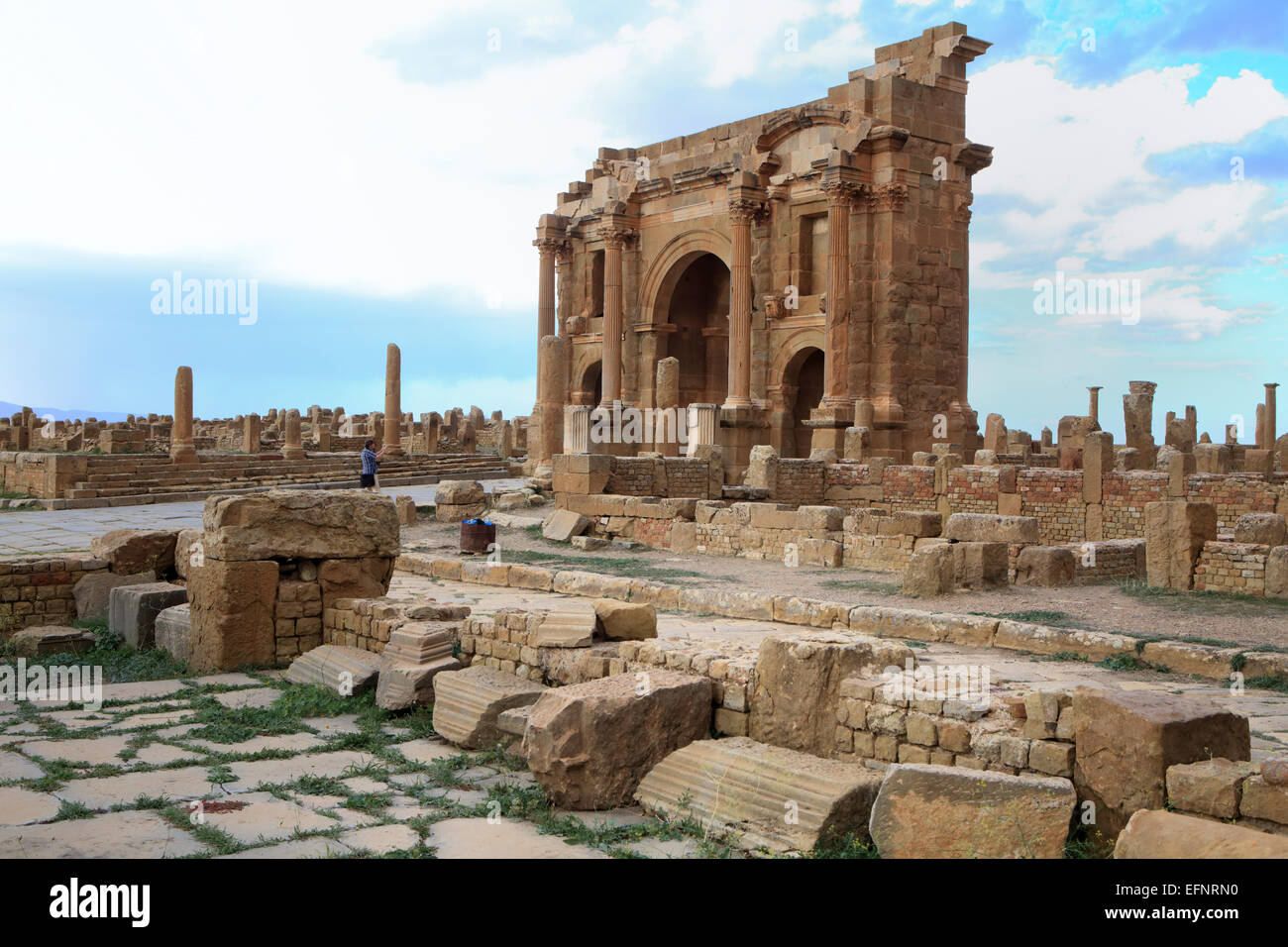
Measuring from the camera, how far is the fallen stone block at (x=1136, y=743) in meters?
4.13

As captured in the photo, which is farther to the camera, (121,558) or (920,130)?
(920,130)

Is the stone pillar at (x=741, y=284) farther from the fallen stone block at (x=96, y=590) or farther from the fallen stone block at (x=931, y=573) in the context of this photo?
the fallen stone block at (x=96, y=590)

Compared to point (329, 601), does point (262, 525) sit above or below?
above

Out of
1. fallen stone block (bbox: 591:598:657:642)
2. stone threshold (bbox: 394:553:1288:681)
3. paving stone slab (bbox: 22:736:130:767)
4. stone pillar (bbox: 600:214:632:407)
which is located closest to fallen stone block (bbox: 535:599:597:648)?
fallen stone block (bbox: 591:598:657:642)

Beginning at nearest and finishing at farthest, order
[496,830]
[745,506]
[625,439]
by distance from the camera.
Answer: [496,830] < [745,506] < [625,439]

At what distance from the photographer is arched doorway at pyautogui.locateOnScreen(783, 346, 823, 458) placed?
26781 mm

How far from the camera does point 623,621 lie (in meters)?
6.79

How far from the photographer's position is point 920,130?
24.7 meters

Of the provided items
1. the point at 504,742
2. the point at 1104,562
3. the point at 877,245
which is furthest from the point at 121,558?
the point at 877,245

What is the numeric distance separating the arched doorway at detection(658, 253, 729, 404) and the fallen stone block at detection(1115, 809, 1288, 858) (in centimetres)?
2656

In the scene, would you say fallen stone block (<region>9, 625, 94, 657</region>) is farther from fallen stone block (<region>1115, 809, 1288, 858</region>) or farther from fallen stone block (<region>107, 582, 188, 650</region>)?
fallen stone block (<region>1115, 809, 1288, 858</region>)

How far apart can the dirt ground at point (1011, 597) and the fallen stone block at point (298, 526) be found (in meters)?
4.32
